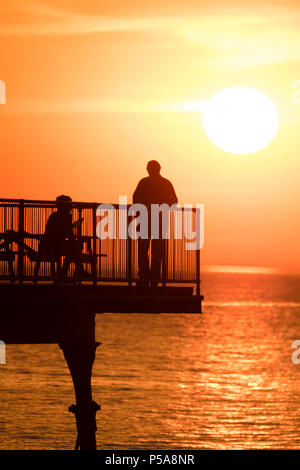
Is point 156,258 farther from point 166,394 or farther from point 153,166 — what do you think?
point 166,394

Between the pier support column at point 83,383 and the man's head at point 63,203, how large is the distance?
3203mm

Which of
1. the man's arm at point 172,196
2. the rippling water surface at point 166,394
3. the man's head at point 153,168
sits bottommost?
the rippling water surface at point 166,394

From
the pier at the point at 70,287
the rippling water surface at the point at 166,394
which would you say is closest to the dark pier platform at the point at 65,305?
the pier at the point at 70,287

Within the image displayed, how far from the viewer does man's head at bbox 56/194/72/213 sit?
73.2 feet

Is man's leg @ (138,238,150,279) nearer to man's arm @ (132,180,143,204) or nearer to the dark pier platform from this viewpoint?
the dark pier platform

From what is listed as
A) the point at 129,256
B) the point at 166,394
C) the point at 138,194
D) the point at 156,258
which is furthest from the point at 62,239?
the point at 166,394

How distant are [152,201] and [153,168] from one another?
72 centimetres

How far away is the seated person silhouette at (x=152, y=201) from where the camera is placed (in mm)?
22484

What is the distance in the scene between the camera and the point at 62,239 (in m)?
22.4

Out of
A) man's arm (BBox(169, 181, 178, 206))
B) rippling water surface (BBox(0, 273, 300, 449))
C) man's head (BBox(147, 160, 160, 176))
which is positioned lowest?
rippling water surface (BBox(0, 273, 300, 449))

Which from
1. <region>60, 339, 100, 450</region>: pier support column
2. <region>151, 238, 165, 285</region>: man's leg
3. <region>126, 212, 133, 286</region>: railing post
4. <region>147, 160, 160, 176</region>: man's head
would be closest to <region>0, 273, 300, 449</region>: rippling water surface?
<region>60, 339, 100, 450</region>: pier support column

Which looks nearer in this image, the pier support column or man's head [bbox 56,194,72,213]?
man's head [bbox 56,194,72,213]

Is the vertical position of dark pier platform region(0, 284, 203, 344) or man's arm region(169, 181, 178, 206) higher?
man's arm region(169, 181, 178, 206)

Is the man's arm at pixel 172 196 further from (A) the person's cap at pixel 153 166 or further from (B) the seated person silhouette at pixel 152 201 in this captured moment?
(A) the person's cap at pixel 153 166
